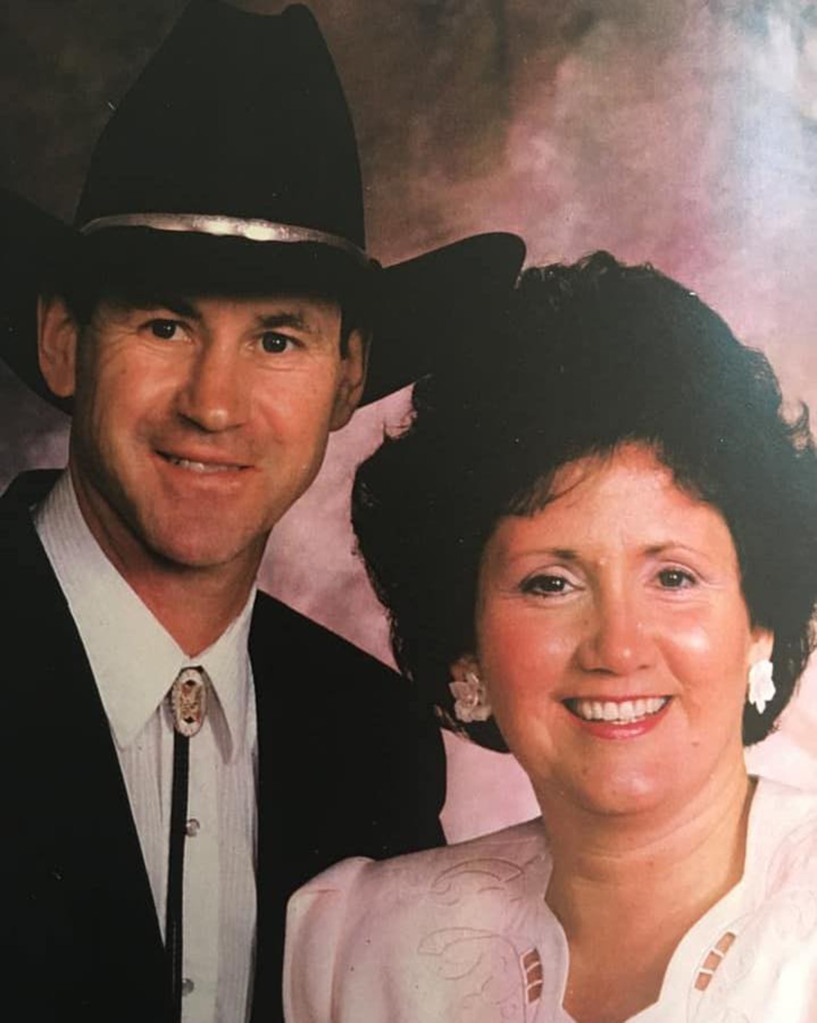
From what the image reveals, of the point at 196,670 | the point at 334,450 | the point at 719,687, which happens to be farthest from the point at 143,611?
the point at 719,687

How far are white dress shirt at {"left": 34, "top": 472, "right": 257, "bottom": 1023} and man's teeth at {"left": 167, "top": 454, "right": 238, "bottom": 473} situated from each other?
16 cm

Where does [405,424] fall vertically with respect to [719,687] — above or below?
above

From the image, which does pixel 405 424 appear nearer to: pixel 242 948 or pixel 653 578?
pixel 653 578

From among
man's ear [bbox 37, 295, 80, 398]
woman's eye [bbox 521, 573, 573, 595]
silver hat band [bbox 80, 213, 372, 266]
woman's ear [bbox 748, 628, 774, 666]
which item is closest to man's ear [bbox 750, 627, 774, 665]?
woman's ear [bbox 748, 628, 774, 666]

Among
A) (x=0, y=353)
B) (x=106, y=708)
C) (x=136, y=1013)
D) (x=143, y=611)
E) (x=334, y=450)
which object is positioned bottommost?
(x=136, y=1013)

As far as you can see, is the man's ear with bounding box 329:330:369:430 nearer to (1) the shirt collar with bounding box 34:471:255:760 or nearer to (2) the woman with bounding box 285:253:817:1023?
(2) the woman with bounding box 285:253:817:1023

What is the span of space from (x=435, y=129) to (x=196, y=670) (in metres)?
0.86

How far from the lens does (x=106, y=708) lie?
2045 mm

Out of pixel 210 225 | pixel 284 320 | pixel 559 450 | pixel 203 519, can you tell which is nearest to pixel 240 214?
pixel 210 225

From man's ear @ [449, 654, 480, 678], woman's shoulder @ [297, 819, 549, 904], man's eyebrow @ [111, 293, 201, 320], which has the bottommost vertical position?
woman's shoulder @ [297, 819, 549, 904]

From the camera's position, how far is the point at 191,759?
6.77ft

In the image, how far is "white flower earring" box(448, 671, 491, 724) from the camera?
2135mm

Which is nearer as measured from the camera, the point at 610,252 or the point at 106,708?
the point at 106,708

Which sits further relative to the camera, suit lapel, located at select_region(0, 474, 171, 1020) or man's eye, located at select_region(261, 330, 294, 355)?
man's eye, located at select_region(261, 330, 294, 355)
